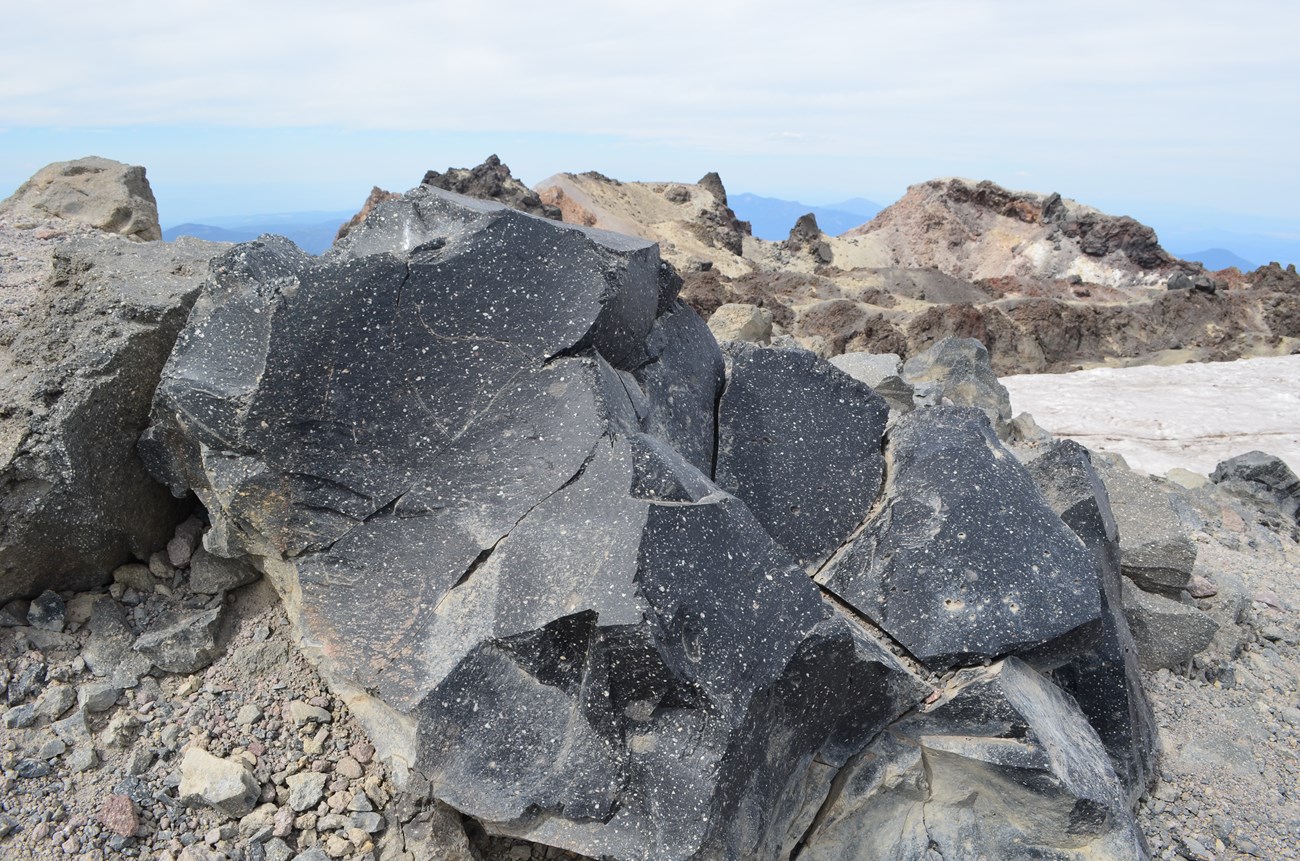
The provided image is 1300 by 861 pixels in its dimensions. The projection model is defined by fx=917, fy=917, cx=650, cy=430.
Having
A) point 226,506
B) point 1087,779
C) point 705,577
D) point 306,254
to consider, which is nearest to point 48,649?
point 226,506

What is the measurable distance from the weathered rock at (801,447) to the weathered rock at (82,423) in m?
2.10

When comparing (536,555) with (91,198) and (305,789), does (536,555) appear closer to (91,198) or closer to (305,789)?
(305,789)

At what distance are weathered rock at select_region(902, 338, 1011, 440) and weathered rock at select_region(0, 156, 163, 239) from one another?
5.92 metres

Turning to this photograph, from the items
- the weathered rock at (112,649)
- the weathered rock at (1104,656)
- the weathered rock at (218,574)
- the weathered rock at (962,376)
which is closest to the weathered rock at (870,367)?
the weathered rock at (962,376)

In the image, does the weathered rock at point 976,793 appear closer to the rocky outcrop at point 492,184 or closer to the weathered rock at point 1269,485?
the weathered rock at point 1269,485

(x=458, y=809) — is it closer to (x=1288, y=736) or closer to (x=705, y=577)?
(x=705, y=577)

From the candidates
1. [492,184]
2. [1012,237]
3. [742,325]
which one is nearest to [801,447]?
[742,325]

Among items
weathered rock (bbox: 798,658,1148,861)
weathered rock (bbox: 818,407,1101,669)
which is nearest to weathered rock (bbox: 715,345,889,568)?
weathered rock (bbox: 818,407,1101,669)

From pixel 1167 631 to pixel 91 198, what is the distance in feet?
23.4

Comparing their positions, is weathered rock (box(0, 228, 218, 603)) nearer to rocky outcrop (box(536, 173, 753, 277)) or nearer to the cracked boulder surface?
the cracked boulder surface

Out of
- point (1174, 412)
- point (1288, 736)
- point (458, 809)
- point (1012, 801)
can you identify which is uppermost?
point (458, 809)

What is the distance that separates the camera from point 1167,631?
4.21 metres

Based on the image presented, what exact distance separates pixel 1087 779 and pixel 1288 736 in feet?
5.72

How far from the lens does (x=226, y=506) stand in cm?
285
